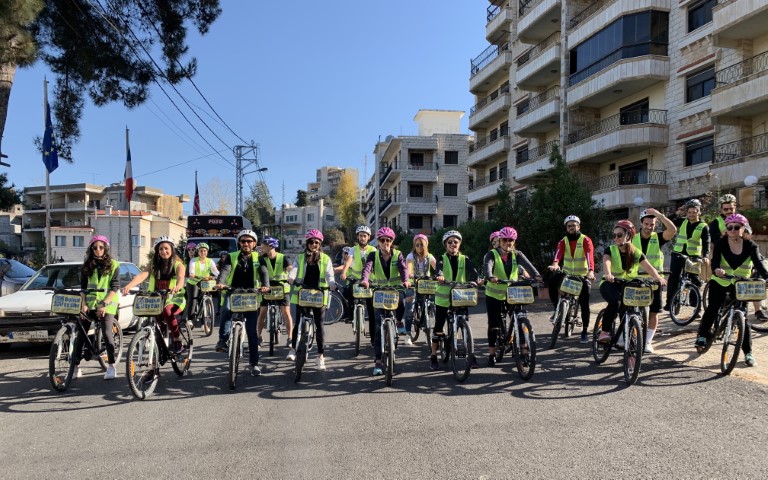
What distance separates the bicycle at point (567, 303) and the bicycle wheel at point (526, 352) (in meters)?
2.21

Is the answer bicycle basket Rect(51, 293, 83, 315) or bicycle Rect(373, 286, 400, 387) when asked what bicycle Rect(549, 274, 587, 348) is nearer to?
bicycle Rect(373, 286, 400, 387)

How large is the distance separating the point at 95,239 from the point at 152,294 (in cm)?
132

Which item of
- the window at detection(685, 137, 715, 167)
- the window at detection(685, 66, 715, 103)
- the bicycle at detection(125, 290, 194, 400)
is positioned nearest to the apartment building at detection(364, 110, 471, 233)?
the window at detection(685, 137, 715, 167)

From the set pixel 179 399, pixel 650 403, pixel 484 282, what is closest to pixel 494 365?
pixel 484 282

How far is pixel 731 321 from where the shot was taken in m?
6.74

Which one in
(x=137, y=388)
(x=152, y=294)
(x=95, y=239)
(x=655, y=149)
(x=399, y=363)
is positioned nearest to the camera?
(x=137, y=388)

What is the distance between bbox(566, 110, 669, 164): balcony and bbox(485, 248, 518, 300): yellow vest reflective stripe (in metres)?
20.8

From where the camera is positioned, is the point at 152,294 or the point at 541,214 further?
the point at 541,214

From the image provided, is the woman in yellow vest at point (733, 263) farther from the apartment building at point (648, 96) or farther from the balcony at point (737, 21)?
the balcony at point (737, 21)

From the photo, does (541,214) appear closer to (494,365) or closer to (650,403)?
(494,365)

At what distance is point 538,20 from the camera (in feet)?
109

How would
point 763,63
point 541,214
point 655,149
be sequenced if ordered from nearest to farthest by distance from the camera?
1. point 541,214
2. point 763,63
3. point 655,149

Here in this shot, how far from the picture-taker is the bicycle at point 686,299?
31.8 feet

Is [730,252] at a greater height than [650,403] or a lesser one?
greater
